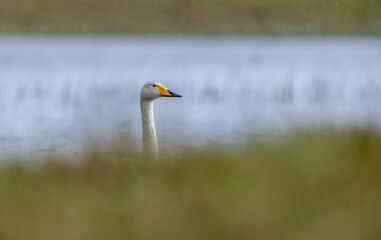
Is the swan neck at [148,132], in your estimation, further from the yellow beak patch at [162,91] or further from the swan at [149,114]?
the yellow beak patch at [162,91]

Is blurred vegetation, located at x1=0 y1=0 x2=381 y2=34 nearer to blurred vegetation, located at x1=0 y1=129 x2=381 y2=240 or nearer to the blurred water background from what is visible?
the blurred water background

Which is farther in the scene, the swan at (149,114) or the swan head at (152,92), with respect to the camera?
the swan head at (152,92)

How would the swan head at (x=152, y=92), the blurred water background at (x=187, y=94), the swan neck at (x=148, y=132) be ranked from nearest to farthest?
the swan neck at (x=148, y=132) → the blurred water background at (x=187, y=94) → the swan head at (x=152, y=92)

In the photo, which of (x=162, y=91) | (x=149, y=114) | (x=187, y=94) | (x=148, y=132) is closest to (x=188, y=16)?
(x=187, y=94)

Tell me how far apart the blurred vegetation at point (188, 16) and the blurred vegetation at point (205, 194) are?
87.9m

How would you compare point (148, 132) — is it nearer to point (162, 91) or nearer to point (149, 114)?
point (149, 114)

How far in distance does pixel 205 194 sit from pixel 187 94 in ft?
92.3

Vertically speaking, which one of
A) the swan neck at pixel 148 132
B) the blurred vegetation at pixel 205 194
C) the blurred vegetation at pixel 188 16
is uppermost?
the blurred vegetation at pixel 188 16

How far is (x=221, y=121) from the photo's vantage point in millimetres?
26250

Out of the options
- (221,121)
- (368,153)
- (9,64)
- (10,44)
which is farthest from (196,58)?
(368,153)

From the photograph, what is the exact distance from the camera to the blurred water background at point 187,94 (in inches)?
440

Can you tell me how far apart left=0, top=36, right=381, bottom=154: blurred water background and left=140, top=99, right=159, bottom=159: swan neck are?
22cm

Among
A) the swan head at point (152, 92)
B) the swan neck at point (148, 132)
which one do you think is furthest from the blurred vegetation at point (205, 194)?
the swan head at point (152, 92)

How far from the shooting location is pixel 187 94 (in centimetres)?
3475
